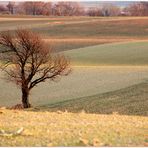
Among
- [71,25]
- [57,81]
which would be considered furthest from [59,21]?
[57,81]

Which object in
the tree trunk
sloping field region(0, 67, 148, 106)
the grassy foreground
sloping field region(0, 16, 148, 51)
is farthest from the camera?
sloping field region(0, 16, 148, 51)

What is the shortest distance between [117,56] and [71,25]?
19.0 m

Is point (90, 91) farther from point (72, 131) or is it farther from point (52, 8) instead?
point (72, 131)

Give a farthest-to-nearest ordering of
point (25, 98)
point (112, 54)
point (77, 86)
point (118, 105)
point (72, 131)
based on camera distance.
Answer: point (112, 54), point (77, 86), point (25, 98), point (118, 105), point (72, 131)

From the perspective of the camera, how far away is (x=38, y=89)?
27156 mm

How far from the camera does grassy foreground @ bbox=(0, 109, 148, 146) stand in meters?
4.00

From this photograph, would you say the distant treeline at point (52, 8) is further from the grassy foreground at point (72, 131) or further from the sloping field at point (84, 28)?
the grassy foreground at point (72, 131)

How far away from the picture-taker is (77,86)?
26.9 meters

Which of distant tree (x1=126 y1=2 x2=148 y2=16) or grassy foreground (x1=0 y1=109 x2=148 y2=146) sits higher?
grassy foreground (x1=0 y1=109 x2=148 y2=146)

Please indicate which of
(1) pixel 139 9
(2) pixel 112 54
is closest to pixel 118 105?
(2) pixel 112 54

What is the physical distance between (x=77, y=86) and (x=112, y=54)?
60.7ft

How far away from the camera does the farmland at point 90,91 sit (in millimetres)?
4338

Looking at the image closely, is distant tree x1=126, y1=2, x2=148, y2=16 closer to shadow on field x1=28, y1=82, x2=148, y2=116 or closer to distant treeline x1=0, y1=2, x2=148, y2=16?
distant treeline x1=0, y1=2, x2=148, y2=16

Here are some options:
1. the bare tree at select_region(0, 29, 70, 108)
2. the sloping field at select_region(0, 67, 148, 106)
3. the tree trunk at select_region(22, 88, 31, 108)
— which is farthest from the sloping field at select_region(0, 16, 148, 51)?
the tree trunk at select_region(22, 88, 31, 108)
